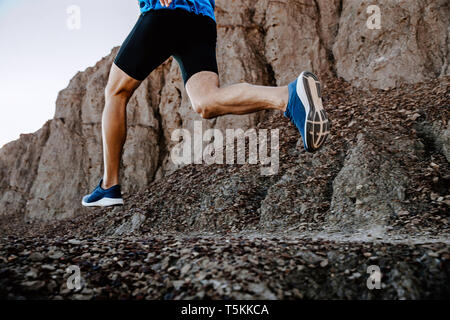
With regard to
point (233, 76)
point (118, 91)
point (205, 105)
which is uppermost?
point (233, 76)

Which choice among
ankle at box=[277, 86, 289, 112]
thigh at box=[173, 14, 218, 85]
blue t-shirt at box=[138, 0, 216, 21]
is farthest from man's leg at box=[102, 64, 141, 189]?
ankle at box=[277, 86, 289, 112]

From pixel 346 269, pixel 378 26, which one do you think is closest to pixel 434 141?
pixel 346 269

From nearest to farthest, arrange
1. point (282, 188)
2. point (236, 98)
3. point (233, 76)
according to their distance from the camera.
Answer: point (236, 98)
point (282, 188)
point (233, 76)

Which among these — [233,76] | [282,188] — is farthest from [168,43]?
[233,76]

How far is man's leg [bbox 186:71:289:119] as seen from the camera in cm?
224

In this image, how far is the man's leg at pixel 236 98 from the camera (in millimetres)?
2236

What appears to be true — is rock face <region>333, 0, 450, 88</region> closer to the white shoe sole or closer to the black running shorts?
the black running shorts

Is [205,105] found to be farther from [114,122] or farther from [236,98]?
[114,122]

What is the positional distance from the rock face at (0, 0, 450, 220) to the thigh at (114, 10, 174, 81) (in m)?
Answer: 2.47

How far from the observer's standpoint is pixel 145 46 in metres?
2.33

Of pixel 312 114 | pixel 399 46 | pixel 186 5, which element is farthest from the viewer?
pixel 399 46

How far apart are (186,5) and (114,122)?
1195mm

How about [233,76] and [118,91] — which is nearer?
[118,91]
